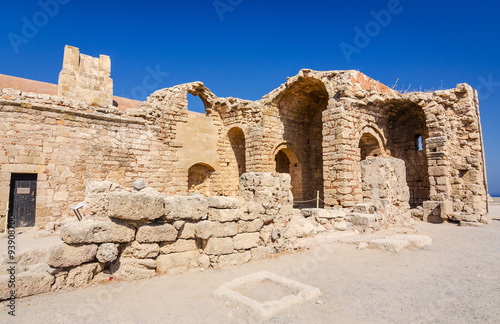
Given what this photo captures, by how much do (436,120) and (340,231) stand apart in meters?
6.96

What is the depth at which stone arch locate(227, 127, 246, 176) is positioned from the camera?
13.6 m

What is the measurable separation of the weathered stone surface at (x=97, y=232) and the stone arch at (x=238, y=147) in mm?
9891

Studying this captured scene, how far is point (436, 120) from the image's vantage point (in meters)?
10.6

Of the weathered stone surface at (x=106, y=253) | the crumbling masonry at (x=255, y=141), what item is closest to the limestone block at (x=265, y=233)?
the weathered stone surface at (x=106, y=253)

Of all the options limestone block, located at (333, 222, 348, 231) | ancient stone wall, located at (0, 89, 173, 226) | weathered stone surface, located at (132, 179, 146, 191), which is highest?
ancient stone wall, located at (0, 89, 173, 226)

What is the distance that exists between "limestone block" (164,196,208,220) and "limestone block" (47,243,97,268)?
1031 millimetres

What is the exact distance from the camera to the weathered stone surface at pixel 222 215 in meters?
4.53

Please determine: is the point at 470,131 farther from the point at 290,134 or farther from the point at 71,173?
the point at 71,173

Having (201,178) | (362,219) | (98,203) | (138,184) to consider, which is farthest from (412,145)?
(98,203)

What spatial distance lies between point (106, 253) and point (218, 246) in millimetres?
1551

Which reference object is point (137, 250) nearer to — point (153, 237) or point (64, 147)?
point (153, 237)

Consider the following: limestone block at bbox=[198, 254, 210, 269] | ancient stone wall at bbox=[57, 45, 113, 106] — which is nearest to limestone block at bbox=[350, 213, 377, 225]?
limestone block at bbox=[198, 254, 210, 269]

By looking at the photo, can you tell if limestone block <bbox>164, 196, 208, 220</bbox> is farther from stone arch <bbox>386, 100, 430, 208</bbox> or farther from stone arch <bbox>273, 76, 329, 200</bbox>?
stone arch <bbox>386, 100, 430, 208</bbox>

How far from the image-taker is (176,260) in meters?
4.25
